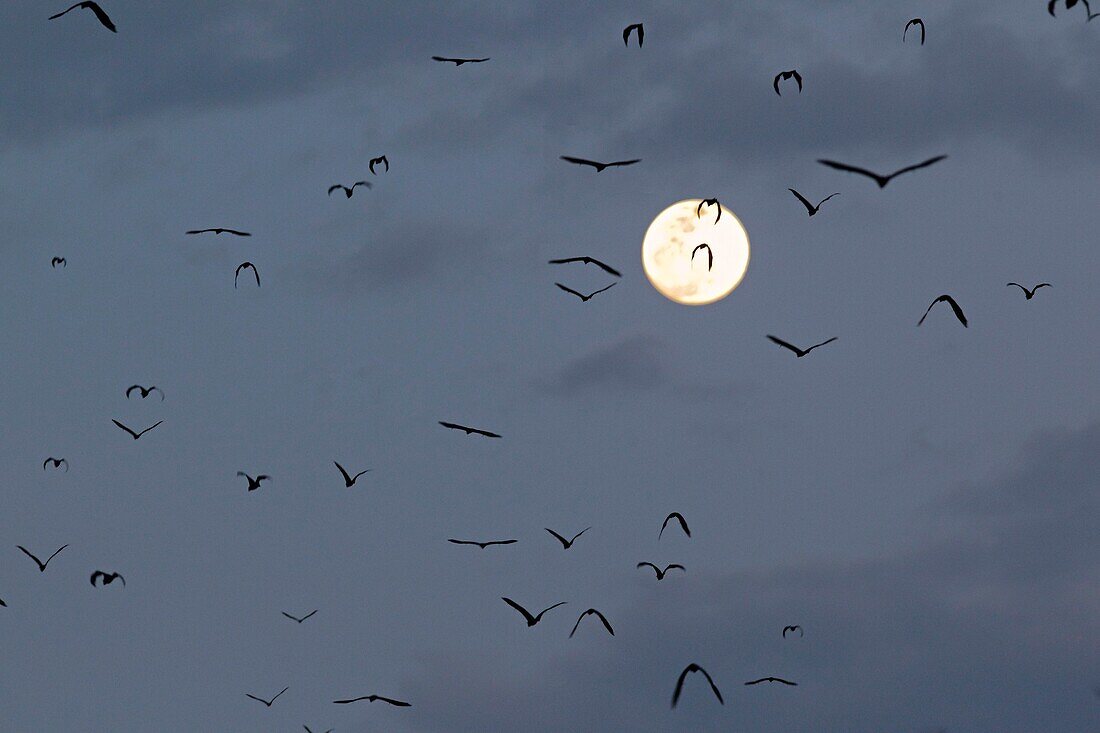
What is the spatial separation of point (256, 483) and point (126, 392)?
7144mm

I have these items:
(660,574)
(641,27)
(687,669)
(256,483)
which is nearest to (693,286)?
(256,483)

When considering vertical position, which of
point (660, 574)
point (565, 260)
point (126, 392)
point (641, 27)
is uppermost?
point (641, 27)

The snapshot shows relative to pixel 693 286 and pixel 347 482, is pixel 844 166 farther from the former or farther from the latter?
pixel 693 286

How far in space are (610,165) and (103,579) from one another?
22.0 metres

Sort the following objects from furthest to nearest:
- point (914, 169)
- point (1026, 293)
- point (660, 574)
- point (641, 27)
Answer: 1. point (1026, 293)
2. point (660, 574)
3. point (641, 27)
4. point (914, 169)

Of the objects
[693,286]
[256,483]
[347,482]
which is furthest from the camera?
[693,286]

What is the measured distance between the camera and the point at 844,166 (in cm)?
3194

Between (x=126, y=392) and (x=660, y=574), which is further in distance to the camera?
(x=126, y=392)

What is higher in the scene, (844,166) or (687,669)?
(844,166)

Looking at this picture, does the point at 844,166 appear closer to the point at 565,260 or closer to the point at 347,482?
the point at 565,260

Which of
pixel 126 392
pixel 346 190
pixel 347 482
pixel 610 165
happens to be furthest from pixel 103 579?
pixel 346 190

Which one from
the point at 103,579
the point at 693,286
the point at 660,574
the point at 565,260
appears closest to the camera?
the point at 565,260

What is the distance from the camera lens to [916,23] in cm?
5688

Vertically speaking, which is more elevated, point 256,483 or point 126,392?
point 126,392
